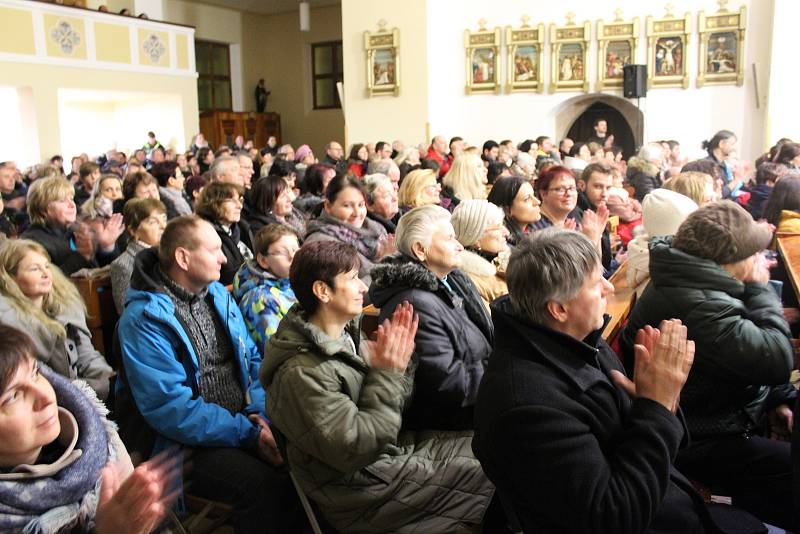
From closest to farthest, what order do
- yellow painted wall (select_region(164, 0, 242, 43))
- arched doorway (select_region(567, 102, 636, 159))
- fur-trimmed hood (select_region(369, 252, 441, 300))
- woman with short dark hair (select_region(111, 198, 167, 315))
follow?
fur-trimmed hood (select_region(369, 252, 441, 300)) → woman with short dark hair (select_region(111, 198, 167, 315)) → arched doorway (select_region(567, 102, 636, 159)) → yellow painted wall (select_region(164, 0, 242, 43))

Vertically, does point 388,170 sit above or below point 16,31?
below

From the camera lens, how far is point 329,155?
37.3 ft

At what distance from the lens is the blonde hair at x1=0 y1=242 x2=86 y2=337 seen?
3.07 metres

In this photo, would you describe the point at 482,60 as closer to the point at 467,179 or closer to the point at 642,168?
the point at 642,168

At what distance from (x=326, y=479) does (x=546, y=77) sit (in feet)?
41.4

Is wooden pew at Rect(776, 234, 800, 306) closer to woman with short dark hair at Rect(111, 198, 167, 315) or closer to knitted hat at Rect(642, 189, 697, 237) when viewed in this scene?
knitted hat at Rect(642, 189, 697, 237)

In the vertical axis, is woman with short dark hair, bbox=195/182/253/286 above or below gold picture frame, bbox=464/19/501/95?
below

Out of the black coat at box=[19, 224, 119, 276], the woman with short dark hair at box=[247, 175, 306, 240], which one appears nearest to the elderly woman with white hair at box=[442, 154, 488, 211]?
the woman with short dark hair at box=[247, 175, 306, 240]

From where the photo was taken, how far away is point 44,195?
16.4ft

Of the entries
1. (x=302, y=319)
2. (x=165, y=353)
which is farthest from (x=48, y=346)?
(x=302, y=319)

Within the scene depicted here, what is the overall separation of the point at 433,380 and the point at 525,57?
1235 centimetres

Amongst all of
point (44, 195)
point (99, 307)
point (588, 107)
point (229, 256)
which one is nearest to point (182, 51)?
point (588, 107)

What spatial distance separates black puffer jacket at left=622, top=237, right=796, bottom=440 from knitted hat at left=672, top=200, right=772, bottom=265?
0.15ft

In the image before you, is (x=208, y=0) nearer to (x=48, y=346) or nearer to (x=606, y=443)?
(x=48, y=346)
